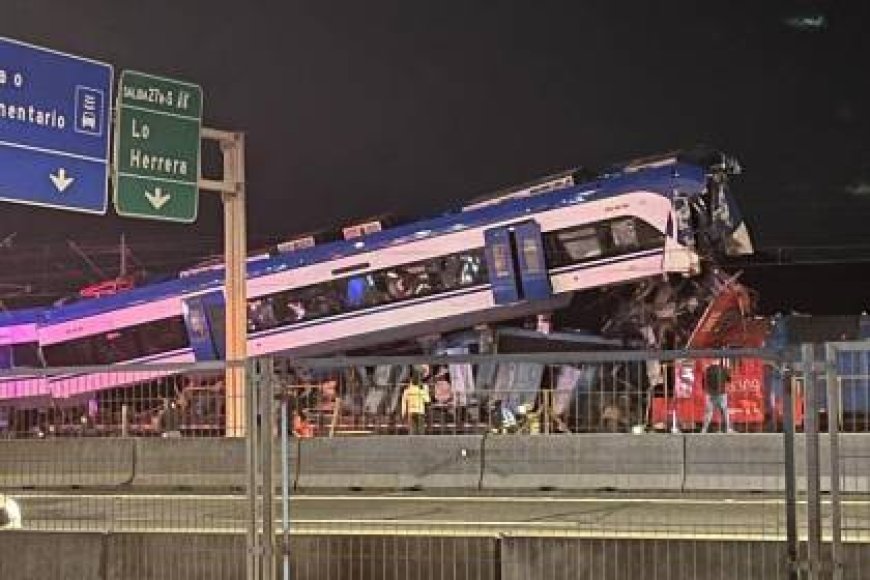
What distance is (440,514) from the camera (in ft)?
42.3

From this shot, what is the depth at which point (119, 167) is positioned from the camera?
18156 mm

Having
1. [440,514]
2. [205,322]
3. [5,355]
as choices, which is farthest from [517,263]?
[5,355]

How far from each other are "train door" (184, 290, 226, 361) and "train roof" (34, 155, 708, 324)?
279 mm

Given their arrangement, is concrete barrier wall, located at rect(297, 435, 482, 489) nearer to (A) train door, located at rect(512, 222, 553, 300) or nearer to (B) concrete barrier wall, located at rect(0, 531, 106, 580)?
(B) concrete barrier wall, located at rect(0, 531, 106, 580)

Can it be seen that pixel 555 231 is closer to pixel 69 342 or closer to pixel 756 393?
pixel 69 342

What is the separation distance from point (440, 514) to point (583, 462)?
173 cm

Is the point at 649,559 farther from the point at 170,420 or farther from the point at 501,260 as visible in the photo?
the point at 501,260

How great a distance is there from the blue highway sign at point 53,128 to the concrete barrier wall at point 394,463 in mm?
5196

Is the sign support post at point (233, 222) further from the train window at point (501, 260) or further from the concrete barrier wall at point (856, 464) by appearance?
the concrete barrier wall at point (856, 464)

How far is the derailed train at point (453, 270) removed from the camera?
24766 millimetres

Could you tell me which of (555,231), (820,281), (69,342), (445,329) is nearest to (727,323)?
(555,231)

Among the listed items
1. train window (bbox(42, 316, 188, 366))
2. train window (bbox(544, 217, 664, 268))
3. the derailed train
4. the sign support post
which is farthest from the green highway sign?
train window (bbox(42, 316, 188, 366))

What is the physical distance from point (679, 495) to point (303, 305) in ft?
51.0

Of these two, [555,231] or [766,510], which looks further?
[555,231]
